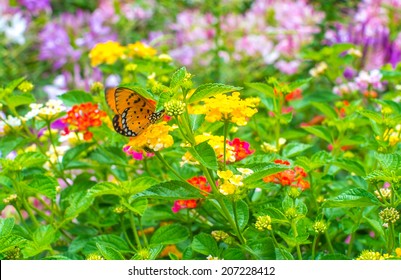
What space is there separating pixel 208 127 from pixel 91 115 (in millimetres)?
253

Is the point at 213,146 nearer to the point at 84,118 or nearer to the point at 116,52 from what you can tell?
the point at 84,118

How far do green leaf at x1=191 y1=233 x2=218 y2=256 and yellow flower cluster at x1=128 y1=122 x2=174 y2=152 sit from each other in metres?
0.15

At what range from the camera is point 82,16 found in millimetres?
3002

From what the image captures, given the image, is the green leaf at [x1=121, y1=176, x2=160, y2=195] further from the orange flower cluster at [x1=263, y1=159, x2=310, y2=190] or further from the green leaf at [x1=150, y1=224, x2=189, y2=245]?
the orange flower cluster at [x1=263, y1=159, x2=310, y2=190]

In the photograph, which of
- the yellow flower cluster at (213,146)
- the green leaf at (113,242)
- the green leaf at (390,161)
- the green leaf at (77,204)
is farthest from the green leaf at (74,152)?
the green leaf at (390,161)

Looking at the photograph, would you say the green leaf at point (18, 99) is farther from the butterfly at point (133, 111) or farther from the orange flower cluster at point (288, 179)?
the orange flower cluster at point (288, 179)

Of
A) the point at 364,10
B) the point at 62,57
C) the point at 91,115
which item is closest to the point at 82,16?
the point at 62,57

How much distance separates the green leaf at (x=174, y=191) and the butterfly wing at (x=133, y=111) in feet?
0.36

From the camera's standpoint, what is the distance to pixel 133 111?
38.0 inches

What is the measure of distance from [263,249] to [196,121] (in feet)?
0.73

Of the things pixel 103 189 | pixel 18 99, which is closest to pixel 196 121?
pixel 103 189

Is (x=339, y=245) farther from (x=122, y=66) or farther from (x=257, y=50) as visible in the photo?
(x=257, y=50)

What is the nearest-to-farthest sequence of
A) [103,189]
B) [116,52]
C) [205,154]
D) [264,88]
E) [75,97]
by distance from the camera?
[205,154] → [103,189] → [264,88] → [75,97] → [116,52]

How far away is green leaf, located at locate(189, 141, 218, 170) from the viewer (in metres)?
0.84
